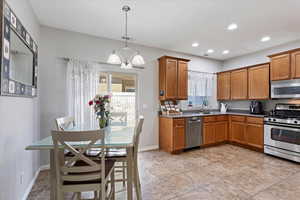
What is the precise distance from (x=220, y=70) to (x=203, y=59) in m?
0.93

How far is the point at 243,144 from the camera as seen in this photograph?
4258mm

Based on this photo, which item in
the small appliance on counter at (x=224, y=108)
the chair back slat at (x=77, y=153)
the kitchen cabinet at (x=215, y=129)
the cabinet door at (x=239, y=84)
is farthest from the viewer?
the small appliance on counter at (x=224, y=108)

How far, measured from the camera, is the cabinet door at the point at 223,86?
4973mm

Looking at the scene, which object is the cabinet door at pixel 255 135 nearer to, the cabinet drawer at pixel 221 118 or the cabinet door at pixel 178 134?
the cabinet drawer at pixel 221 118

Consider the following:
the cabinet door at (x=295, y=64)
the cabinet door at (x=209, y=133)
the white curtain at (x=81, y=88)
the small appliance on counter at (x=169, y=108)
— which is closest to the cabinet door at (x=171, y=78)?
the small appliance on counter at (x=169, y=108)

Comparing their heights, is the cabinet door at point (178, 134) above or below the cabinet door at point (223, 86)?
below

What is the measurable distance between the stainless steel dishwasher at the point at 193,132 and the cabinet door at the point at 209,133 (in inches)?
6.2

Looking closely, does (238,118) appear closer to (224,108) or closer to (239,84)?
(224,108)

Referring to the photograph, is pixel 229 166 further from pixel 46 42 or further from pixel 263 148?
pixel 46 42

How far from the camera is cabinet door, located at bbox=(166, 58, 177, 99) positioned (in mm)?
3971

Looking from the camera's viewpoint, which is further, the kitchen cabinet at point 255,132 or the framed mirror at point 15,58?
the kitchen cabinet at point 255,132

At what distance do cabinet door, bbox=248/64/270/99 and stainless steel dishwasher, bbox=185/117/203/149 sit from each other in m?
1.72

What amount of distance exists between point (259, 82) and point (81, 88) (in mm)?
4551

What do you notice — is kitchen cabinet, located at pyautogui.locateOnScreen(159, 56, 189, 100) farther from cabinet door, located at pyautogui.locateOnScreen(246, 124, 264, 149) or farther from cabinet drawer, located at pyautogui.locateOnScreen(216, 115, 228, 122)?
cabinet door, located at pyautogui.locateOnScreen(246, 124, 264, 149)
